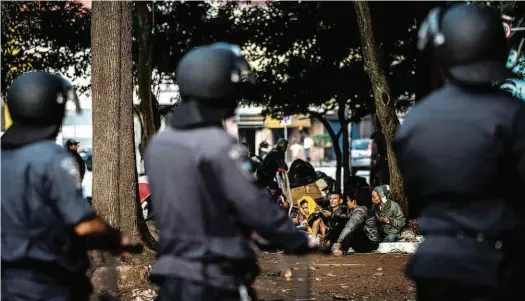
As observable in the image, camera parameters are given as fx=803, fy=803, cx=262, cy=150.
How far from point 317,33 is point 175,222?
16.7 meters

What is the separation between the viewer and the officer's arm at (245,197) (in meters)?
3.36

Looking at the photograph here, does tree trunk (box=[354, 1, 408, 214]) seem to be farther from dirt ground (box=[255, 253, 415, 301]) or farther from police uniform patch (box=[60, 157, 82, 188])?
police uniform patch (box=[60, 157, 82, 188])

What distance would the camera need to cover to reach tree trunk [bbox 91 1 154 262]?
841cm

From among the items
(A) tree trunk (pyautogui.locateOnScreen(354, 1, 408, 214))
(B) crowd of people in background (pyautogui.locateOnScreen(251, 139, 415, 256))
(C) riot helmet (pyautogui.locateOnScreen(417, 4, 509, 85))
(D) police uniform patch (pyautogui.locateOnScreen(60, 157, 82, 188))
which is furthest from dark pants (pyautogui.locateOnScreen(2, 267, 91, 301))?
(A) tree trunk (pyautogui.locateOnScreen(354, 1, 408, 214))

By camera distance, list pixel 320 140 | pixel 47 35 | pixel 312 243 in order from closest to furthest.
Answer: pixel 312 243 < pixel 47 35 < pixel 320 140

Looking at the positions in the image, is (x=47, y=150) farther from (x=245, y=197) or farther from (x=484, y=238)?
(x=484, y=238)

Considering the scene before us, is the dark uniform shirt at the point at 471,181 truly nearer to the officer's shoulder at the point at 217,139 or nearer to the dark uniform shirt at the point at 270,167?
the officer's shoulder at the point at 217,139

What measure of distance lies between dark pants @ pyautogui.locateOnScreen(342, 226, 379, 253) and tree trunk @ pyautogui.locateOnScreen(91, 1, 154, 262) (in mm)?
3507

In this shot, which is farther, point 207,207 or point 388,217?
point 388,217

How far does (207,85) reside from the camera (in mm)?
3518

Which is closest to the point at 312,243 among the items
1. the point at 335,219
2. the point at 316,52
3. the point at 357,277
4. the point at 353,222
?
the point at 357,277

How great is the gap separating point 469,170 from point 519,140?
23cm

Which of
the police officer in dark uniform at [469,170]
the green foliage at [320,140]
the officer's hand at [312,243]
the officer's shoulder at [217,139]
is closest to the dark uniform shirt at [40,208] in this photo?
the officer's shoulder at [217,139]

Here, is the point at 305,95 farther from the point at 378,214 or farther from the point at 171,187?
the point at 171,187
